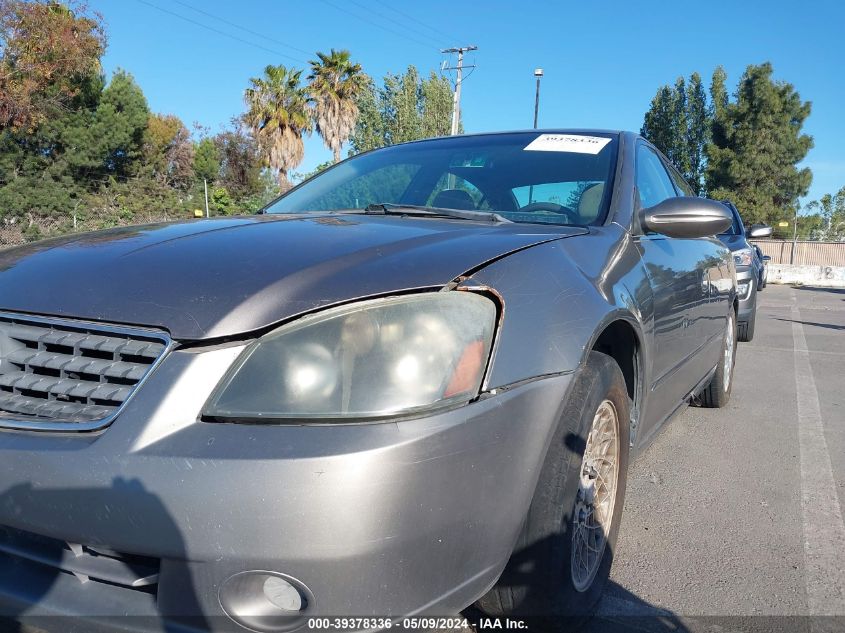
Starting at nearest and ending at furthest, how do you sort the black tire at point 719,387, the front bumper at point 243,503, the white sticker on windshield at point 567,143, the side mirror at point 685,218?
the front bumper at point 243,503 → the side mirror at point 685,218 → the white sticker on windshield at point 567,143 → the black tire at point 719,387

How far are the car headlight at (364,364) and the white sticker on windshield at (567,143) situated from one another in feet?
5.36

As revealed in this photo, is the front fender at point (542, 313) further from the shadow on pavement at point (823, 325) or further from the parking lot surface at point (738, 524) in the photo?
the shadow on pavement at point (823, 325)

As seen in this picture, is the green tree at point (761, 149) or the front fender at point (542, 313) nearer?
the front fender at point (542, 313)

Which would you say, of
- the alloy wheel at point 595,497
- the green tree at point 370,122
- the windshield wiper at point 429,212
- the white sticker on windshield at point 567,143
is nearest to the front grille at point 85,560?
the alloy wheel at point 595,497

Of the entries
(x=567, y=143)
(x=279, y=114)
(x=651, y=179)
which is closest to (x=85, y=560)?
(x=567, y=143)

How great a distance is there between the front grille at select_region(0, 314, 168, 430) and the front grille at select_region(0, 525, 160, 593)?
0.26 meters

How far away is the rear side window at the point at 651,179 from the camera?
300 centimetres

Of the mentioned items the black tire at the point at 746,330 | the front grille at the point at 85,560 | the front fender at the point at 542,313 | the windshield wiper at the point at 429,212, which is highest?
the windshield wiper at the point at 429,212

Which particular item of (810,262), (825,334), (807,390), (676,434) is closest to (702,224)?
(676,434)

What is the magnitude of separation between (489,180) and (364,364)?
5.39ft

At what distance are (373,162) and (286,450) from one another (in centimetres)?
229

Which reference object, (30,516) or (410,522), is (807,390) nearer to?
(410,522)

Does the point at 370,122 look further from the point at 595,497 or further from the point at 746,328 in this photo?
the point at 595,497

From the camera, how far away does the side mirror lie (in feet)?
8.32
